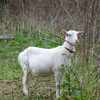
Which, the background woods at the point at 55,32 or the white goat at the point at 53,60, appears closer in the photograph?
the background woods at the point at 55,32

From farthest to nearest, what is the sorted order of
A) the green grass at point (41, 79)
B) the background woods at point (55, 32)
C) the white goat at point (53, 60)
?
the white goat at point (53, 60) → the background woods at point (55, 32) → the green grass at point (41, 79)

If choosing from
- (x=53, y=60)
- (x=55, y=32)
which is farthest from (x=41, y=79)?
(x=55, y=32)

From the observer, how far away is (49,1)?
14.6 m

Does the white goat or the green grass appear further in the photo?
the white goat

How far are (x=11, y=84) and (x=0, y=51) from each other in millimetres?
3931

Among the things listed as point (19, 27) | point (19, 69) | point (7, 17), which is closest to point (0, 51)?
point (19, 69)

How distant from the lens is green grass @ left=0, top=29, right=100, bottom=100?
14.6 feet

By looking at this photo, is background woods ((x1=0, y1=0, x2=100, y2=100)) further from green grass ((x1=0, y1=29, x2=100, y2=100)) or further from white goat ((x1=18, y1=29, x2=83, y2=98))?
white goat ((x1=18, y1=29, x2=83, y2=98))

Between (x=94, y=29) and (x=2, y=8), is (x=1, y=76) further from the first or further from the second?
(x=2, y=8)

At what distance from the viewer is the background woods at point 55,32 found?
16.1 feet

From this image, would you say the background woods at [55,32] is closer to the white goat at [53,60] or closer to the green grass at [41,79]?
the green grass at [41,79]

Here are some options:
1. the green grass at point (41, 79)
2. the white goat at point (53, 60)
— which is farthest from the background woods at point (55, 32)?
the white goat at point (53, 60)

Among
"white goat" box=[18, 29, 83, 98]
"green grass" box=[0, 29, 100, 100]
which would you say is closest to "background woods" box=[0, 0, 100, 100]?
"green grass" box=[0, 29, 100, 100]

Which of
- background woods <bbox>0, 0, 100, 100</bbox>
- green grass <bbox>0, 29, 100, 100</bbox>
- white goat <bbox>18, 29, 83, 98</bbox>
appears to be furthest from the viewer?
white goat <bbox>18, 29, 83, 98</bbox>
